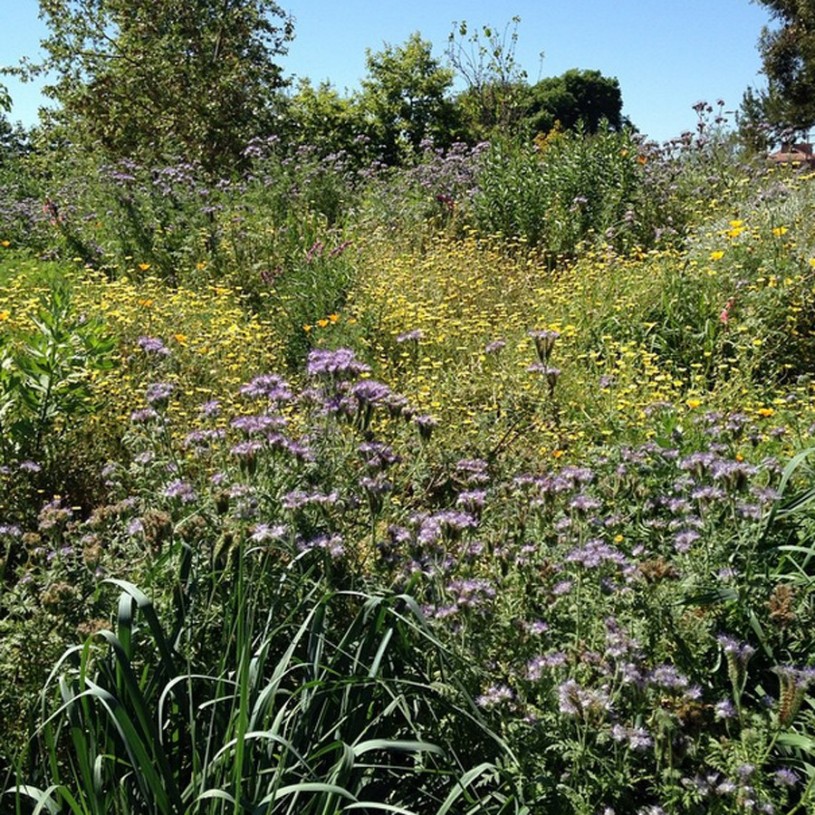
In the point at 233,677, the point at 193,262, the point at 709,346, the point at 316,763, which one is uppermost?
the point at 193,262

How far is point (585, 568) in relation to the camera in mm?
2484

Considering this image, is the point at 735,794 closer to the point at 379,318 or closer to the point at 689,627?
the point at 689,627

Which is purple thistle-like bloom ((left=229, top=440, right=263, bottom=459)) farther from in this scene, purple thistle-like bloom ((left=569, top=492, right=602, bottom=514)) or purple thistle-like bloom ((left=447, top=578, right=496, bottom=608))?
purple thistle-like bloom ((left=569, top=492, right=602, bottom=514))

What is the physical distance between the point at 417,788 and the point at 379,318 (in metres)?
4.07

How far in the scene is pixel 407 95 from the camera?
23.7 meters

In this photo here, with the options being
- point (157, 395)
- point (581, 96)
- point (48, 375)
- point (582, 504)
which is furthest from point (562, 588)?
point (581, 96)

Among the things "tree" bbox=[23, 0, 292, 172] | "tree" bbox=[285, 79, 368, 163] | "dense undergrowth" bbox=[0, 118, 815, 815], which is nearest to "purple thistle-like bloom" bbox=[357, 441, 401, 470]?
"dense undergrowth" bbox=[0, 118, 815, 815]

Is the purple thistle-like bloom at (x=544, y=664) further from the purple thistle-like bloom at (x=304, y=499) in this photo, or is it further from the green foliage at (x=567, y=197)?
the green foliage at (x=567, y=197)

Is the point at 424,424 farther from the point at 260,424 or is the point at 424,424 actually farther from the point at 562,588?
the point at 562,588

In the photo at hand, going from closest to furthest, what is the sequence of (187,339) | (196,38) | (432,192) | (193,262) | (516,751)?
(516,751), (187,339), (193,262), (432,192), (196,38)

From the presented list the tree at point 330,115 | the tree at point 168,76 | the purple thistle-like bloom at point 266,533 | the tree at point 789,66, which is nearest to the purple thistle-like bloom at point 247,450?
the purple thistle-like bloom at point 266,533

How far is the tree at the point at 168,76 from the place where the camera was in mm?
14891

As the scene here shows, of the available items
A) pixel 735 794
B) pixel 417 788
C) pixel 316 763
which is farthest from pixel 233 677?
pixel 735 794

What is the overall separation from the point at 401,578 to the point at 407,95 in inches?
896
